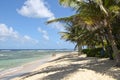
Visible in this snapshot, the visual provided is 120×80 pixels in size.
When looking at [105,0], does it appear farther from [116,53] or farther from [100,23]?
[116,53]

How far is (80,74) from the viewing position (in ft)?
45.7

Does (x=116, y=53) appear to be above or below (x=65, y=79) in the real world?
above

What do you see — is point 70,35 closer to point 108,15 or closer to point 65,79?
point 108,15

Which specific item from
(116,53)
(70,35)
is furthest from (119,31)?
(70,35)

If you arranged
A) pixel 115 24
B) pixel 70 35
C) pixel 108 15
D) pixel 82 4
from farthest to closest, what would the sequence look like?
pixel 70 35 < pixel 115 24 < pixel 82 4 < pixel 108 15

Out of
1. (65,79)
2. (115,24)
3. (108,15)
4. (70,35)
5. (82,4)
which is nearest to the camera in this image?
(65,79)

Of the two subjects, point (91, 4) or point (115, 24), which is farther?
point (115, 24)

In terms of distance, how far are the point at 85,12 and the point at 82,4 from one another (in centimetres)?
67

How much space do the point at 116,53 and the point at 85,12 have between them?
3.27 m

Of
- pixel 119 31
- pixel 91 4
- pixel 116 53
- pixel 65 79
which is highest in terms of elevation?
pixel 91 4

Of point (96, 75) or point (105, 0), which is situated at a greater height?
point (105, 0)

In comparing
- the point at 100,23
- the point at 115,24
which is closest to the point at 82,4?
the point at 100,23

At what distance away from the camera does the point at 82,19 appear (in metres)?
17.0

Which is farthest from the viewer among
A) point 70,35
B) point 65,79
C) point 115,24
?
point 70,35
